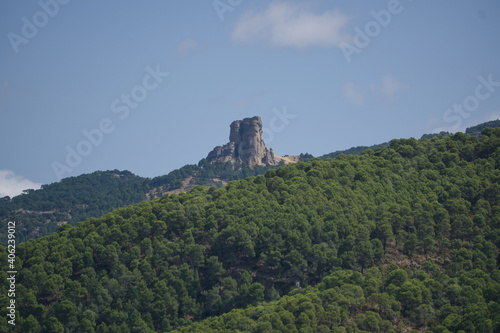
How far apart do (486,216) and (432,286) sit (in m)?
21.7

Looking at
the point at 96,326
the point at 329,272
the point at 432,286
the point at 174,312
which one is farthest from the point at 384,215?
the point at 96,326

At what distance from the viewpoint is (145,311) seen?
→ 258 ft

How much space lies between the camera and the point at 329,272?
83.5 meters

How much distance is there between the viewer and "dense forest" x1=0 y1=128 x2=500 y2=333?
71.1 meters

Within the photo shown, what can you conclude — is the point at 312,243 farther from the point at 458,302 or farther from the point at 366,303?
the point at 458,302

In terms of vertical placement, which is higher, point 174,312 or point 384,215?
point 384,215

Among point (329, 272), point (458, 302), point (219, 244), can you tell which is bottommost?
point (458, 302)

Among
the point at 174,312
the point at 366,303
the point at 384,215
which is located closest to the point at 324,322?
the point at 366,303

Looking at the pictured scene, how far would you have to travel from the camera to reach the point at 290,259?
8462 cm

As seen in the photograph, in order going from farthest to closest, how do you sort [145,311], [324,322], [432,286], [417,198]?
[417,198]
[145,311]
[432,286]
[324,322]

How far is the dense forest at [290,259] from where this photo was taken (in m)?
71.1

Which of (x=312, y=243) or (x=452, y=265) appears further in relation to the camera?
(x=312, y=243)

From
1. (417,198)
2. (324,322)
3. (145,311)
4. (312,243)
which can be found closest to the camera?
(324,322)

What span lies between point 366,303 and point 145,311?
84.9ft
